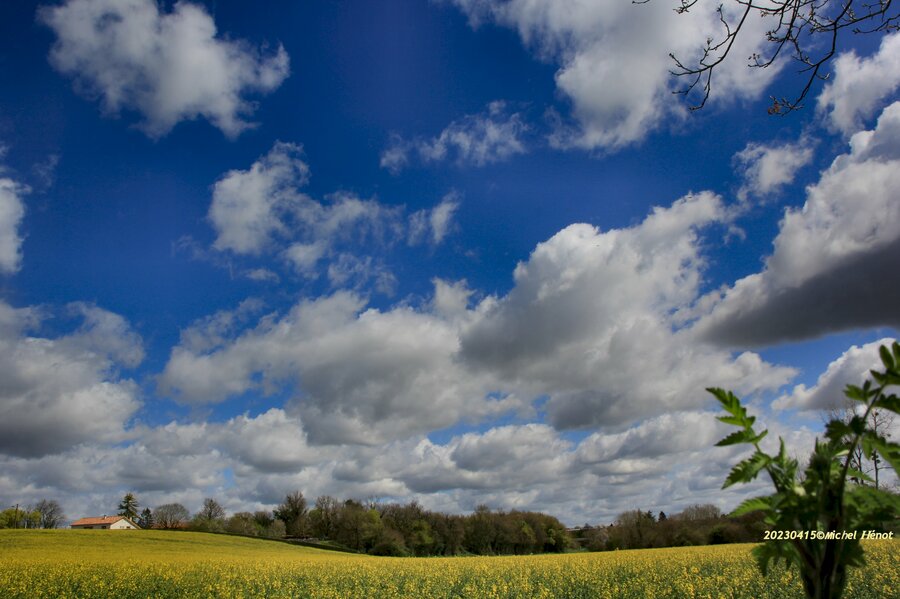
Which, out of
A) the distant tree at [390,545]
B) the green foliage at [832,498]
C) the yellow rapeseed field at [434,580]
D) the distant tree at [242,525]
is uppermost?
the green foliage at [832,498]

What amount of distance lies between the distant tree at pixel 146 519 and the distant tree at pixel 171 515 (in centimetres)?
417

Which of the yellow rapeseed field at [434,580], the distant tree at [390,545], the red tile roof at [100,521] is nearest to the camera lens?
the yellow rapeseed field at [434,580]

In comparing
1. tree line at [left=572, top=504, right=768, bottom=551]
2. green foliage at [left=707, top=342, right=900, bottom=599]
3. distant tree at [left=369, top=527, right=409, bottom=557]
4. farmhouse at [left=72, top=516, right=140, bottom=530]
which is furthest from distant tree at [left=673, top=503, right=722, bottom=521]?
farmhouse at [left=72, top=516, right=140, bottom=530]

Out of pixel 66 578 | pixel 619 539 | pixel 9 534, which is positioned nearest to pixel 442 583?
pixel 66 578

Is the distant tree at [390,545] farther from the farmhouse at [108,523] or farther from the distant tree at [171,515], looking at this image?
the farmhouse at [108,523]

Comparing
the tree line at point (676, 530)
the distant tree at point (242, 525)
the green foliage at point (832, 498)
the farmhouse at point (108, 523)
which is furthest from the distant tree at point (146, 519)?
the green foliage at point (832, 498)

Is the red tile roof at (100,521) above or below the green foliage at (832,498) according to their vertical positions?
below

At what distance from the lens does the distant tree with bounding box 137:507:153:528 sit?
129m

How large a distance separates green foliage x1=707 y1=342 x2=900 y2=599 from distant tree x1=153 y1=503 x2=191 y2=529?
478ft

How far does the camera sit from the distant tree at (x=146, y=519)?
423 feet

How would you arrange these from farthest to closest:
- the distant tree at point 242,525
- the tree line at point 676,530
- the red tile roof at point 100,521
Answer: the red tile roof at point 100,521
the distant tree at point 242,525
the tree line at point 676,530

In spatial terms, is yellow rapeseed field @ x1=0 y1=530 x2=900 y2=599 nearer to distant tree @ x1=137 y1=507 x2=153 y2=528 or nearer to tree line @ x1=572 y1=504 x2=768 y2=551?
tree line @ x1=572 y1=504 x2=768 y2=551

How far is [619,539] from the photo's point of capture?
86188 mm

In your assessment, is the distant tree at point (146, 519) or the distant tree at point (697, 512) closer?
the distant tree at point (697, 512)
